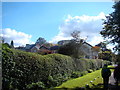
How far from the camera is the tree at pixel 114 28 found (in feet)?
34.1

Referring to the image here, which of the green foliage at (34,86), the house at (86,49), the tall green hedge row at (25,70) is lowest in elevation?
the green foliage at (34,86)

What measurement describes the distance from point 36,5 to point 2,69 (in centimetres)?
550

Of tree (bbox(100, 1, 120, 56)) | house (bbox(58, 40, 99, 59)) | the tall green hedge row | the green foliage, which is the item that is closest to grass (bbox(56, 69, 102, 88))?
the tall green hedge row

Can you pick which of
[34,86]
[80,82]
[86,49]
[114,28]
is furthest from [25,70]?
[86,49]

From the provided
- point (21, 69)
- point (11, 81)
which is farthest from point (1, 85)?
point (21, 69)

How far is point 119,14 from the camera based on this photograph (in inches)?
397

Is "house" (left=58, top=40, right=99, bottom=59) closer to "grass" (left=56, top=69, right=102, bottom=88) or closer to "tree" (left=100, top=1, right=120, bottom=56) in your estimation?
"tree" (left=100, top=1, right=120, bottom=56)

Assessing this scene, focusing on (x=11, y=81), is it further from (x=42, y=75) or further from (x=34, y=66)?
(x=42, y=75)

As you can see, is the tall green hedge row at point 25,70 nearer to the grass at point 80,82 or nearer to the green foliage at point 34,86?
the green foliage at point 34,86

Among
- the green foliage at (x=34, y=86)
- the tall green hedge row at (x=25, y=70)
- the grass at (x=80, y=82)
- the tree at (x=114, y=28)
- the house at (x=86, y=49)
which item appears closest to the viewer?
the tall green hedge row at (x=25, y=70)

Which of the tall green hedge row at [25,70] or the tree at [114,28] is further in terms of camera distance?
the tree at [114,28]

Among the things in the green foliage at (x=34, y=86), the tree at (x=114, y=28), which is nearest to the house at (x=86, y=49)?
the tree at (x=114, y=28)

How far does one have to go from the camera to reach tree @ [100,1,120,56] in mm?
10383

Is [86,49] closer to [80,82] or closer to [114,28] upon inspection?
[114,28]
